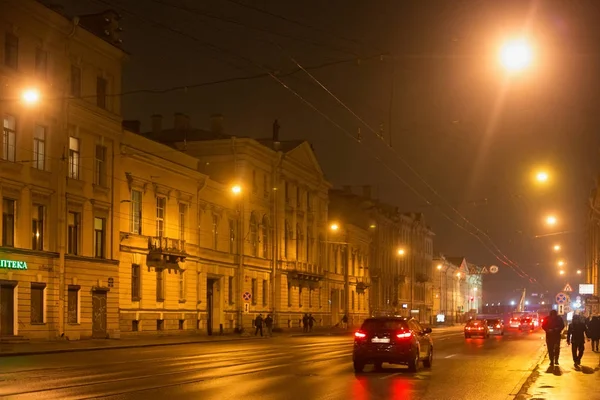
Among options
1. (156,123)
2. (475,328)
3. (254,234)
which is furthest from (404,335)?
(156,123)

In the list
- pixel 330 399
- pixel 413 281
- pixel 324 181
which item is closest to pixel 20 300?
pixel 330 399

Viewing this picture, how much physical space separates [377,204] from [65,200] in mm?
67739

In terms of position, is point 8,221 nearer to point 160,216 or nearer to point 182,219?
point 160,216

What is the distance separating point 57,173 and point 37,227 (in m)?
2.80

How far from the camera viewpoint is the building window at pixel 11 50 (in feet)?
133

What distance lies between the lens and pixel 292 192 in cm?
7512

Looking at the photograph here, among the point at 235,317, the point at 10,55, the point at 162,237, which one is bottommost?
the point at 235,317

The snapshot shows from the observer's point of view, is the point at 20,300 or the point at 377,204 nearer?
the point at 20,300

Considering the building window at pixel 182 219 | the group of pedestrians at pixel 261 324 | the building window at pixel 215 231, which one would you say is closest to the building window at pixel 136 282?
the building window at pixel 182 219

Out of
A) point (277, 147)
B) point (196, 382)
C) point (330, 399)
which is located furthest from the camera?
point (277, 147)

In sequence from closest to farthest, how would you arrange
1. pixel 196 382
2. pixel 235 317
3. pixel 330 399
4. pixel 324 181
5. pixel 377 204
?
pixel 330 399 → pixel 196 382 → pixel 235 317 → pixel 324 181 → pixel 377 204

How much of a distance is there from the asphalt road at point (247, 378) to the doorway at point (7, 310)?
Answer: 30.4ft

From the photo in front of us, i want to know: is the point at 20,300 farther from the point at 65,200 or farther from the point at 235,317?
the point at 235,317

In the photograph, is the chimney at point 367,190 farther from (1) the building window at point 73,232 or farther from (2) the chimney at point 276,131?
(1) the building window at point 73,232
